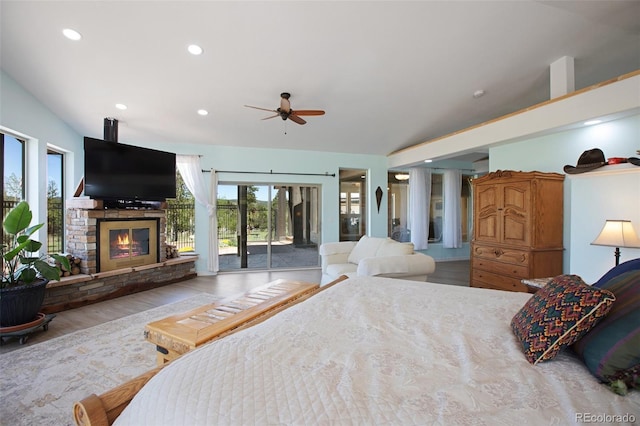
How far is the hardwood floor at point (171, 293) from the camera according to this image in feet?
9.68

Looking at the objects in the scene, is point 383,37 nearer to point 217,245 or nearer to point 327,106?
point 327,106

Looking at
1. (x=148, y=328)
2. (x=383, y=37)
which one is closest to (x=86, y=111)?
(x=148, y=328)

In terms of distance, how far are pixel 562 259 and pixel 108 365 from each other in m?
5.06

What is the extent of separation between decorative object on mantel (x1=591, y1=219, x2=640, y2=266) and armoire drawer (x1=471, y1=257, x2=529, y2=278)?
95 centimetres

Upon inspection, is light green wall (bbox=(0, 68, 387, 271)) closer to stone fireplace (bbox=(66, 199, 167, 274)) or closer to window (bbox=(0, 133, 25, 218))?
window (bbox=(0, 133, 25, 218))

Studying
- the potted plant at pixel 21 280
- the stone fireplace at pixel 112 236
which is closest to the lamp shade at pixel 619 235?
the potted plant at pixel 21 280

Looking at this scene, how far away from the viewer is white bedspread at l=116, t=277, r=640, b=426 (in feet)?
2.31

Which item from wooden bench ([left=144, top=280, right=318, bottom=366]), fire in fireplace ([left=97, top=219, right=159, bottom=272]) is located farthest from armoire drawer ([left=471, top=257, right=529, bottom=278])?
fire in fireplace ([left=97, top=219, right=159, bottom=272])

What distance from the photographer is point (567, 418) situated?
708mm

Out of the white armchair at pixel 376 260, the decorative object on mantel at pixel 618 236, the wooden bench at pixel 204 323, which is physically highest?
the decorative object on mantel at pixel 618 236

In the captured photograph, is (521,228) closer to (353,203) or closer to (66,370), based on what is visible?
(353,203)

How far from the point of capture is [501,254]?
3.82 meters

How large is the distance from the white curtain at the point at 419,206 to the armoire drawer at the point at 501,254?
114 inches

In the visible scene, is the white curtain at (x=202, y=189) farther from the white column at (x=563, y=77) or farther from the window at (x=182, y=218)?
the white column at (x=563, y=77)
